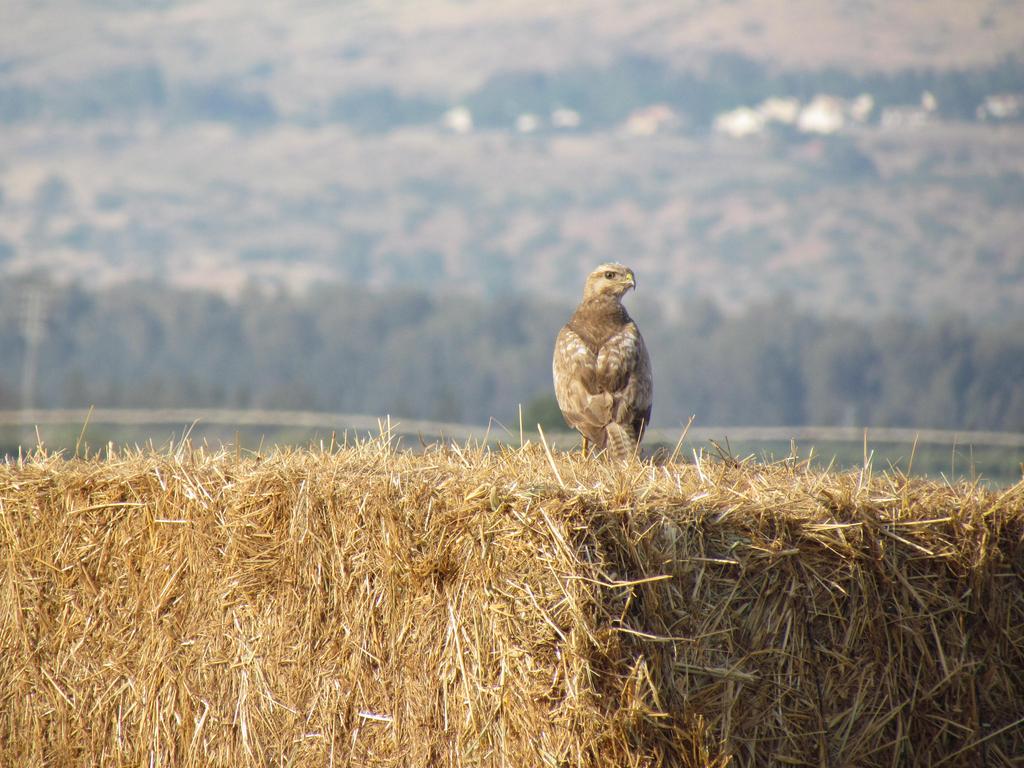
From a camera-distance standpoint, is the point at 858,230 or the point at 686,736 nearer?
the point at 686,736

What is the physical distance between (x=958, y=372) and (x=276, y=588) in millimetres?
95276

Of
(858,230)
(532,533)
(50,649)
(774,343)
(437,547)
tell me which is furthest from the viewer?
(858,230)

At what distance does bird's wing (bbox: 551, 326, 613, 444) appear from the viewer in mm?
8805

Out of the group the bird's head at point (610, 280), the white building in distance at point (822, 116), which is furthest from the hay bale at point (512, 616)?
the white building in distance at point (822, 116)

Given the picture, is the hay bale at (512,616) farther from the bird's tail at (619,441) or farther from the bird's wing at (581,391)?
the bird's wing at (581,391)

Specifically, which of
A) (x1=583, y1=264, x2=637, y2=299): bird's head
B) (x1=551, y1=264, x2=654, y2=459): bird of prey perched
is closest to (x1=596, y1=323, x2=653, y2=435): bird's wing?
(x1=551, y1=264, x2=654, y2=459): bird of prey perched

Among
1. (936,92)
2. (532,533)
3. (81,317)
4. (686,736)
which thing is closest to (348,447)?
(532,533)

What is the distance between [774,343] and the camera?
11138 centimetres

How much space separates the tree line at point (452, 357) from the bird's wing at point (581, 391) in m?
69.7

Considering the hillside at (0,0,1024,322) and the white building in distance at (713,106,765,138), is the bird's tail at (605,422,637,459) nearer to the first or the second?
the hillside at (0,0,1024,322)

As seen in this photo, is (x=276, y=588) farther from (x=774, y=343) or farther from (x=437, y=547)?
(x=774, y=343)

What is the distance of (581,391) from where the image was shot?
8.91 m

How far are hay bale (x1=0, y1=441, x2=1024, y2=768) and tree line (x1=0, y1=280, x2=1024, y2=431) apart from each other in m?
72.7

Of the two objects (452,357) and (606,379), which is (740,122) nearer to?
(452,357)
